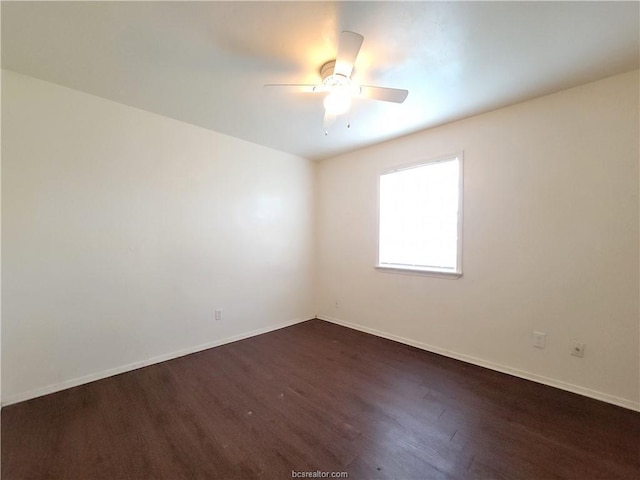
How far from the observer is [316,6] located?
138 cm

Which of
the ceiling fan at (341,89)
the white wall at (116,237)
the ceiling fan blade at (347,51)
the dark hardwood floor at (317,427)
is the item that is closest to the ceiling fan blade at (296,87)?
the ceiling fan at (341,89)

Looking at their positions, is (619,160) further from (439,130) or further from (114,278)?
(114,278)

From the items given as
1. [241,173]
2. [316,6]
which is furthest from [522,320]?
[241,173]

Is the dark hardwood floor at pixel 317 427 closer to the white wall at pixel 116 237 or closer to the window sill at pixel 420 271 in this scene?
the white wall at pixel 116 237

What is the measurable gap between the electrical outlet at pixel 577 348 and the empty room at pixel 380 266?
0.06 feet

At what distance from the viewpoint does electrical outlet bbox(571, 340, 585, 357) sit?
6.74 feet

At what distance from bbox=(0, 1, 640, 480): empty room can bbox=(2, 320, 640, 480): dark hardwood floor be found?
16 mm

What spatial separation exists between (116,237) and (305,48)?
223cm

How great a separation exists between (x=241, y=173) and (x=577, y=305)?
11.5 feet

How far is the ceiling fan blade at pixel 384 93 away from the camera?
1.72m

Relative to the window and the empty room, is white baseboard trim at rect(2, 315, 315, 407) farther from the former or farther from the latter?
the window

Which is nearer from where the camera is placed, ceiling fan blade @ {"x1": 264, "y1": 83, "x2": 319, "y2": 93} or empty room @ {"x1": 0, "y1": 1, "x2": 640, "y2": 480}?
empty room @ {"x1": 0, "y1": 1, "x2": 640, "y2": 480}

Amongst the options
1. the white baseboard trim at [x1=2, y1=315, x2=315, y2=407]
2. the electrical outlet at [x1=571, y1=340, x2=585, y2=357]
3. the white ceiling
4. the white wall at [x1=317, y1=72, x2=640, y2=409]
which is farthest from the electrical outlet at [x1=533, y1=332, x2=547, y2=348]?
the white baseboard trim at [x1=2, y1=315, x2=315, y2=407]

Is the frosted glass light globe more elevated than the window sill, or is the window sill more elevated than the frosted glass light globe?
the frosted glass light globe
